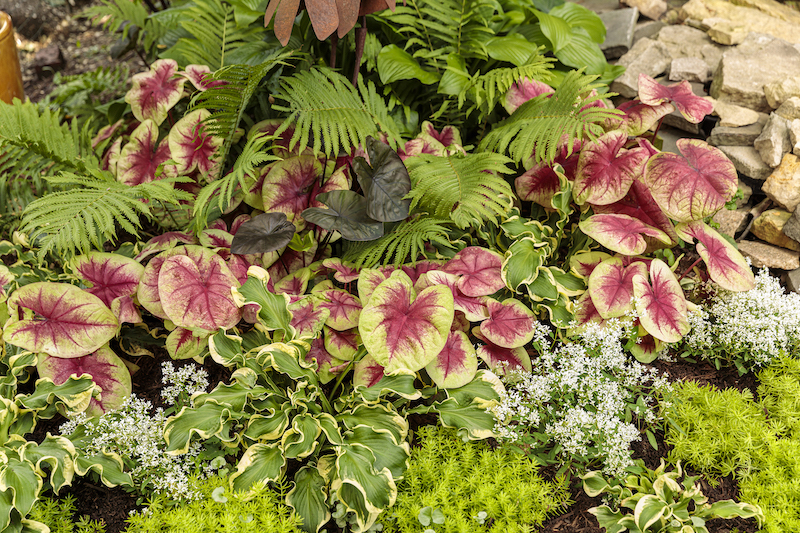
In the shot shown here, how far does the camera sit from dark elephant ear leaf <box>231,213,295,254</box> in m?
2.19

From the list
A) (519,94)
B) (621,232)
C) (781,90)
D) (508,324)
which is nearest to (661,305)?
Result: (621,232)

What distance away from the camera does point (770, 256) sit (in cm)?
271

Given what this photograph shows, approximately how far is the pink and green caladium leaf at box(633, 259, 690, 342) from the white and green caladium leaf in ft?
4.45

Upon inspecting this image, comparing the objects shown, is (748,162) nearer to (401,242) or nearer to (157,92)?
(401,242)

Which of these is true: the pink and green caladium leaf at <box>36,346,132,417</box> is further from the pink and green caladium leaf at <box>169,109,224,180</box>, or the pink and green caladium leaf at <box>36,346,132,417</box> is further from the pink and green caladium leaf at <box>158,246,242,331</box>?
the pink and green caladium leaf at <box>169,109,224,180</box>

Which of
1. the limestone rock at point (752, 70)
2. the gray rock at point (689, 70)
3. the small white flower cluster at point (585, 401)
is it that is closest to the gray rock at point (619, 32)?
the gray rock at point (689, 70)

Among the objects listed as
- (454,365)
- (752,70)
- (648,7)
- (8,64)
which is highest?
(648,7)

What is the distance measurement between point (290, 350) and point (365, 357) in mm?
317

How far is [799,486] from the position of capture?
1899 mm

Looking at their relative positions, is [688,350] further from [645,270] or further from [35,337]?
[35,337]

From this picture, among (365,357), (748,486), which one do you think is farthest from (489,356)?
(748,486)

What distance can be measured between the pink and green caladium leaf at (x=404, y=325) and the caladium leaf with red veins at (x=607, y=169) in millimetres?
871

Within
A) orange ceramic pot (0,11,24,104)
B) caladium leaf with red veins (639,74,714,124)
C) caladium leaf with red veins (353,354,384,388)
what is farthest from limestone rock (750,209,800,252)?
orange ceramic pot (0,11,24,104)

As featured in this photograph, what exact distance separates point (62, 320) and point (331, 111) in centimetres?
137
